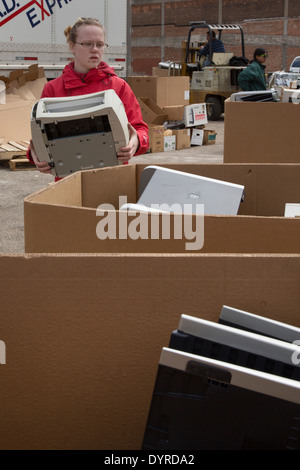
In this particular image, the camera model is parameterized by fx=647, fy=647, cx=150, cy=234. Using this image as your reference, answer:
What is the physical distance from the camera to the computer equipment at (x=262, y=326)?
114cm

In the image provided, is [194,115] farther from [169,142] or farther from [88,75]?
[88,75]

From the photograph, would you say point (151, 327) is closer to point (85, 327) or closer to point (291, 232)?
point (85, 327)

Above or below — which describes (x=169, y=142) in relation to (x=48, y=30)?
below

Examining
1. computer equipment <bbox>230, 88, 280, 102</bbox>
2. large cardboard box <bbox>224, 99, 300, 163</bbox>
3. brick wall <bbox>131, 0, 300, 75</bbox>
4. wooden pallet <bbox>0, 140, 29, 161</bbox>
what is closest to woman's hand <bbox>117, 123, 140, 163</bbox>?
large cardboard box <bbox>224, 99, 300, 163</bbox>

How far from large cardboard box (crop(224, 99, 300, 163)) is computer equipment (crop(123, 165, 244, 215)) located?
6.69 ft

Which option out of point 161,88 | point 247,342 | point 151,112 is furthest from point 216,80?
point 247,342

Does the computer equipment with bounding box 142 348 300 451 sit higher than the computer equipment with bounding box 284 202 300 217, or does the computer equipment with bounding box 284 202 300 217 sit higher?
the computer equipment with bounding box 284 202 300 217

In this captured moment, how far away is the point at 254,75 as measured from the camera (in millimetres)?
9391

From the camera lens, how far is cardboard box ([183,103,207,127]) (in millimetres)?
9461

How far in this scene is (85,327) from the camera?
1226 millimetres

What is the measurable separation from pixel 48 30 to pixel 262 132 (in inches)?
243

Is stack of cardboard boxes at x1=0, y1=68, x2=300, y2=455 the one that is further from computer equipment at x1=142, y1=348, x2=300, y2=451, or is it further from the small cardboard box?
the small cardboard box
